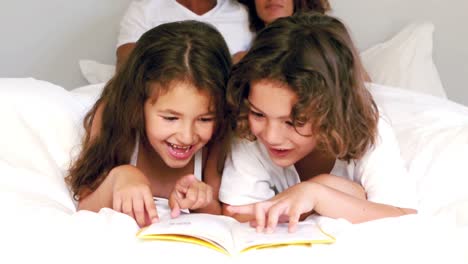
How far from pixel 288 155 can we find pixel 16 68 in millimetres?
1151

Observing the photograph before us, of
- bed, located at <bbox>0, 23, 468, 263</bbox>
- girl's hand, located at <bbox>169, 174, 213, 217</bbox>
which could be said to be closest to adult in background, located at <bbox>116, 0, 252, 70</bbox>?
bed, located at <bbox>0, 23, 468, 263</bbox>

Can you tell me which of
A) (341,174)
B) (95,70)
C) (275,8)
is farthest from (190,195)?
(95,70)

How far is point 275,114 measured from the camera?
3.22ft

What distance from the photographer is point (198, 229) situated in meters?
0.84

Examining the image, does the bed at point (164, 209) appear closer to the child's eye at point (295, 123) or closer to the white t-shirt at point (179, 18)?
the child's eye at point (295, 123)

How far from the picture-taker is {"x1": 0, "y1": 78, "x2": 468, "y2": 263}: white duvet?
2.61 ft

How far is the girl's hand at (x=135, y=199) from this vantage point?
0.97 metres

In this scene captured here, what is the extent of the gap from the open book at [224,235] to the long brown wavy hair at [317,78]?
18 cm

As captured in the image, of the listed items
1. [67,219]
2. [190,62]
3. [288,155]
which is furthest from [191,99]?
[67,219]

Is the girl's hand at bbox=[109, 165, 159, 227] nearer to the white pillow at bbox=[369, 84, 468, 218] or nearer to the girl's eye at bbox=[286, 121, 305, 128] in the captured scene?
the girl's eye at bbox=[286, 121, 305, 128]

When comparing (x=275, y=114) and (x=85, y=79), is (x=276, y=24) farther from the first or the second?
(x=85, y=79)

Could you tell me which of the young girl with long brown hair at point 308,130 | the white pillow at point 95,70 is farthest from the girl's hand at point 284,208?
the white pillow at point 95,70

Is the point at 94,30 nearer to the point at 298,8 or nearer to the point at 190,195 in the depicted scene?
the point at 298,8

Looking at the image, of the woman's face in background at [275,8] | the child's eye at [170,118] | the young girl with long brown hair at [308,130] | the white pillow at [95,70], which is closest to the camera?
the young girl with long brown hair at [308,130]
